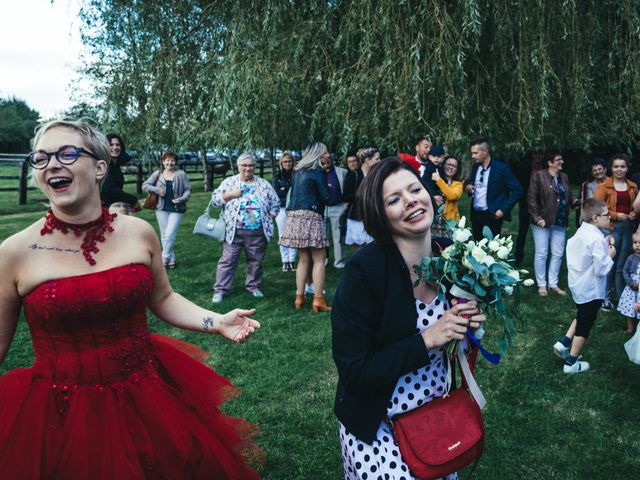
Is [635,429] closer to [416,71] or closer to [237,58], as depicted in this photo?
[416,71]

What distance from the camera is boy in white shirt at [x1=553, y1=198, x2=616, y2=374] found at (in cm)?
459

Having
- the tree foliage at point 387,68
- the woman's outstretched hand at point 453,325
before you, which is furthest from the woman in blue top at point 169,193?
the woman's outstretched hand at point 453,325

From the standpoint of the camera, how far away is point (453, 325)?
185 centimetres

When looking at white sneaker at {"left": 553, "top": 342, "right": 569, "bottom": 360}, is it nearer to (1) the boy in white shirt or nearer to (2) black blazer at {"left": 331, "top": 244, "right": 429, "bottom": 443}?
(1) the boy in white shirt

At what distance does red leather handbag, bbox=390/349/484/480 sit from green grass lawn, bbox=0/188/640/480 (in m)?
0.50

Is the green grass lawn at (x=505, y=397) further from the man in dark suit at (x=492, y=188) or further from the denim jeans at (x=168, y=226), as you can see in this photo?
the denim jeans at (x=168, y=226)

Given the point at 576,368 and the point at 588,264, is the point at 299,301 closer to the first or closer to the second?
the point at 576,368

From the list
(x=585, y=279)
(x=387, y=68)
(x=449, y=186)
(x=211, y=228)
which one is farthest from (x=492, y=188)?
(x=211, y=228)

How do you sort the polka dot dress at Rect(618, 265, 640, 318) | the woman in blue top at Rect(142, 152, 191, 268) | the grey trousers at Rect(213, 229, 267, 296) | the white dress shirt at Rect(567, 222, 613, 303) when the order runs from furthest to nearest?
the woman in blue top at Rect(142, 152, 191, 268) < the grey trousers at Rect(213, 229, 267, 296) < the polka dot dress at Rect(618, 265, 640, 318) < the white dress shirt at Rect(567, 222, 613, 303)

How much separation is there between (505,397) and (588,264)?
1.44 metres

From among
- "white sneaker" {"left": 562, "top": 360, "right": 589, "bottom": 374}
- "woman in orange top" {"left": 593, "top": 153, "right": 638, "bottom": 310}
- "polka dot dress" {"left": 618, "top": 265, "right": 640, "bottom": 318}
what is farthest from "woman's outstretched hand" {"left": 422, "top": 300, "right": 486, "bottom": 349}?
"woman in orange top" {"left": 593, "top": 153, "right": 638, "bottom": 310}

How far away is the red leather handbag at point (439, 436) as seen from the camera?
1.83 meters

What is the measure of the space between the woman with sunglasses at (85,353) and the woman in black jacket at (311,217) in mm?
4266

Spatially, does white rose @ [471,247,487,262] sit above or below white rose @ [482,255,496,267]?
above
